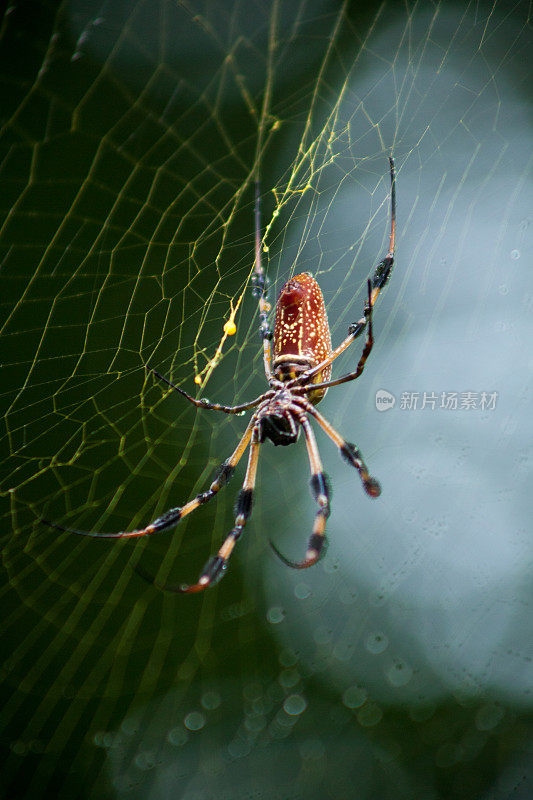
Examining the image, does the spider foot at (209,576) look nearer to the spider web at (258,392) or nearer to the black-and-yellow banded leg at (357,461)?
the spider web at (258,392)

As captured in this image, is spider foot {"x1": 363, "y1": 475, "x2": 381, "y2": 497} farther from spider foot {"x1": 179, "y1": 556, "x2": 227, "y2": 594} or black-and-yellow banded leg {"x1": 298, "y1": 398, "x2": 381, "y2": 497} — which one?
spider foot {"x1": 179, "y1": 556, "x2": 227, "y2": 594}

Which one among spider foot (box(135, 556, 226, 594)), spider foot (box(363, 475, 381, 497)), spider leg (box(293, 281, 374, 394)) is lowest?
spider foot (box(135, 556, 226, 594))

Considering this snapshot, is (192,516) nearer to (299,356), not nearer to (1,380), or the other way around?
(1,380)

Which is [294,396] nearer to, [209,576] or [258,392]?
[209,576]

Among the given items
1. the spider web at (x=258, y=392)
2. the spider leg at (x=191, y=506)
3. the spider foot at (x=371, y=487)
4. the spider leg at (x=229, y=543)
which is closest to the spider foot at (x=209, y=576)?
the spider leg at (x=229, y=543)

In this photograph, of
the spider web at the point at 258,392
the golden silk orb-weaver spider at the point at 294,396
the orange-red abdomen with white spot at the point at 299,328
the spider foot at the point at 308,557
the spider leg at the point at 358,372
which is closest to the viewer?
the spider leg at the point at 358,372

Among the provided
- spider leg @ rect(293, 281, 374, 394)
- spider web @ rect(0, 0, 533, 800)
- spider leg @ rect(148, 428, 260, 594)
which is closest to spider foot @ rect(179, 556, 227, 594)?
spider leg @ rect(148, 428, 260, 594)

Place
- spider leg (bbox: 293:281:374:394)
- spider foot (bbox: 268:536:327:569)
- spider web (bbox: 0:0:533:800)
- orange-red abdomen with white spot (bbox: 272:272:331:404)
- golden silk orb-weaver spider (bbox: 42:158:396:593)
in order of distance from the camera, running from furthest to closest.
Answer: spider web (bbox: 0:0:533:800), orange-red abdomen with white spot (bbox: 272:272:331:404), golden silk orb-weaver spider (bbox: 42:158:396:593), spider foot (bbox: 268:536:327:569), spider leg (bbox: 293:281:374:394)
